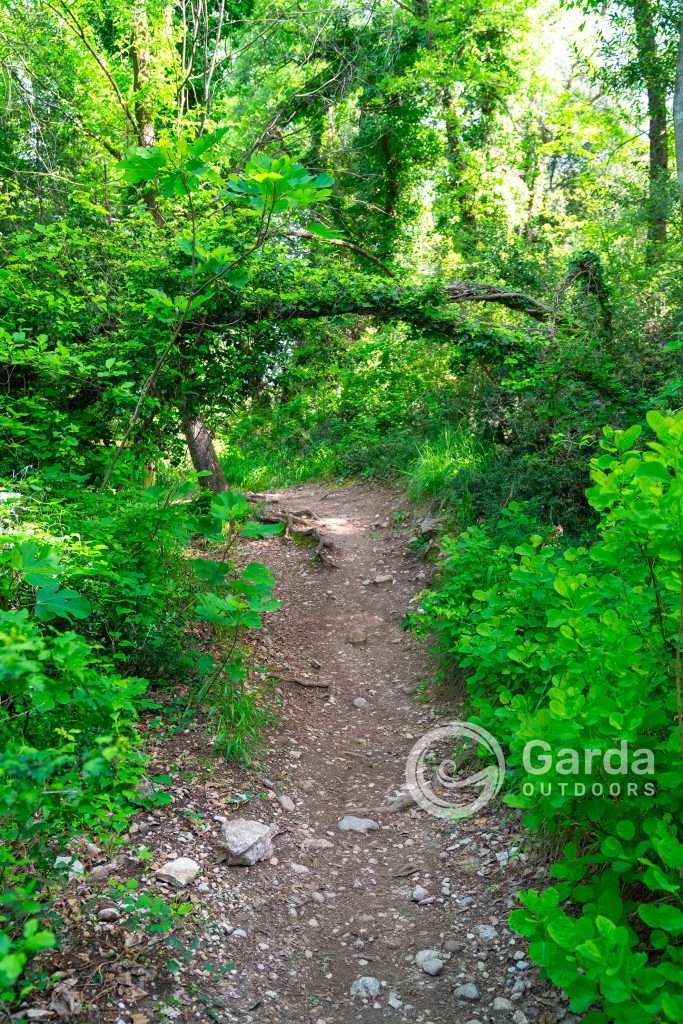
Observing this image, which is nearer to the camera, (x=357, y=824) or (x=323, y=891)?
(x=323, y=891)

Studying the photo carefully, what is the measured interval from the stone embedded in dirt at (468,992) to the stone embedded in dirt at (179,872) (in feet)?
3.91

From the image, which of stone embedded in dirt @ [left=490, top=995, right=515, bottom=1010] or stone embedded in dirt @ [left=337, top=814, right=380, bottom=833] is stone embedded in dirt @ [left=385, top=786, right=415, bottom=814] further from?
stone embedded in dirt @ [left=490, top=995, right=515, bottom=1010]

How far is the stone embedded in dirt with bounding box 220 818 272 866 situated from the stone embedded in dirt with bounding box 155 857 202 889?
7.6 inches

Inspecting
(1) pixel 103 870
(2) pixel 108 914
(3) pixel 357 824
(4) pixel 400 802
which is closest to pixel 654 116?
(4) pixel 400 802

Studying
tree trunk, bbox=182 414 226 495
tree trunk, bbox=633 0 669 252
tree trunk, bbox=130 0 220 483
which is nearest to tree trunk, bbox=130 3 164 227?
tree trunk, bbox=130 0 220 483

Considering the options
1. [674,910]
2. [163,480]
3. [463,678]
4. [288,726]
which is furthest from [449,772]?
[163,480]

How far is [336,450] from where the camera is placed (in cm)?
1240

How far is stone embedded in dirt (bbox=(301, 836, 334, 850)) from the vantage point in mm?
3588

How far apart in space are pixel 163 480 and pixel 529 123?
1282cm

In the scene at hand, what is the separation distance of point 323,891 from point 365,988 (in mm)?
614

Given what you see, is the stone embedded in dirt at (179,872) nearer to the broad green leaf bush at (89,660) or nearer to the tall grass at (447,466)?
the broad green leaf bush at (89,660)

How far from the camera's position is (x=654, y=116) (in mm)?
10688

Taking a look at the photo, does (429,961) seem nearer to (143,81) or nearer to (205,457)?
(205,457)

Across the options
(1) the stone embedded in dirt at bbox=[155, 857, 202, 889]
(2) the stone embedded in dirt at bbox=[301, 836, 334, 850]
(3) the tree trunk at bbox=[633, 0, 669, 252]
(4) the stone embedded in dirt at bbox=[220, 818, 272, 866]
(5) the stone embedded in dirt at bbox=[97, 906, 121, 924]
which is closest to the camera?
(5) the stone embedded in dirt at bbox=[97, 906, 121, 924]
